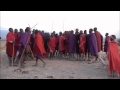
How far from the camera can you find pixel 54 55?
18.7m

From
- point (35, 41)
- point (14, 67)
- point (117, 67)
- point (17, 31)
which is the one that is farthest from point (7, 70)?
point (117, 67)

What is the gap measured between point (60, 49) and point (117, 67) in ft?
22.4

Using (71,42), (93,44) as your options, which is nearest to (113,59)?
(93,44)

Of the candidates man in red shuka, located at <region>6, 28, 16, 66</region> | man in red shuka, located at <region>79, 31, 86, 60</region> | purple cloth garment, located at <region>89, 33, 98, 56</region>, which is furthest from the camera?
man in red shuka, located at <region>79, 31, 86, 60</region>

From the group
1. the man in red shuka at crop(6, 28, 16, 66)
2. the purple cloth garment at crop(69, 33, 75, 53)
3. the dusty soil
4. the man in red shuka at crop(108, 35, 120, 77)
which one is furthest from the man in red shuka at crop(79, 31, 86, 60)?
the man in red shuka at crop(108, 35, 120, 77)

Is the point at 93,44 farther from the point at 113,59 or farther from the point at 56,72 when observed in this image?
the point at 113,59

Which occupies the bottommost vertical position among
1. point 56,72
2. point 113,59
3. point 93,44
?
point 56,72

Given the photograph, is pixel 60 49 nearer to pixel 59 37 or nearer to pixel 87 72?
pixel 59 37

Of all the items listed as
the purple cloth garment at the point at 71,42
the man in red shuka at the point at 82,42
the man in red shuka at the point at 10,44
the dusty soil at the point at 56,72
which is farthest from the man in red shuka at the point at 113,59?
Result: the purple cloth garment at the point at 71,42

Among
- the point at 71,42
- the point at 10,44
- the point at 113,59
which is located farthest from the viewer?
the point at 71,42

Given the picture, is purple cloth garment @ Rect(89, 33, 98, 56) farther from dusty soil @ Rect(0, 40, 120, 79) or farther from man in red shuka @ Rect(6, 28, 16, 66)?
man in red shuka @ Rect(6, 28, 16, 66)

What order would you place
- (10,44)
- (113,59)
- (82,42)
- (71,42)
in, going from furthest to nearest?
(71,42) < (82,42) < (10,44) < (113,59)

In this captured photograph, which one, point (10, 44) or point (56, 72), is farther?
point (10, 44)

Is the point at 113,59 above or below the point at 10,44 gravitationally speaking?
below
